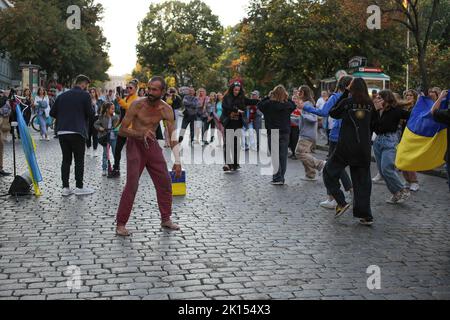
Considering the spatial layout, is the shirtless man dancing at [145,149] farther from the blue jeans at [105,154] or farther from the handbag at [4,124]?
the handbag at [4,124]

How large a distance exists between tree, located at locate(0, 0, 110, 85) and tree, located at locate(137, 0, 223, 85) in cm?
1624

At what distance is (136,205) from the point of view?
909cm

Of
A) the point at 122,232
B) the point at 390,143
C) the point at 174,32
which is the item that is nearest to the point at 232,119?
the point at 390,143

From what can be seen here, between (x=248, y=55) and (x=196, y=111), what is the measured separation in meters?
19.5

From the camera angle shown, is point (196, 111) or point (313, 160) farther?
point (196, 111)

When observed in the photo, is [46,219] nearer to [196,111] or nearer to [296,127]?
[296,127]

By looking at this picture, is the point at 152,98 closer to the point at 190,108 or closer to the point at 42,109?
the point at 190,108

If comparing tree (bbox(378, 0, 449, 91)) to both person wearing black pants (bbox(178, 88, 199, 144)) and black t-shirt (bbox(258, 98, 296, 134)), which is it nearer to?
person wearing black pants (bbox(178, 88, 199, 144))

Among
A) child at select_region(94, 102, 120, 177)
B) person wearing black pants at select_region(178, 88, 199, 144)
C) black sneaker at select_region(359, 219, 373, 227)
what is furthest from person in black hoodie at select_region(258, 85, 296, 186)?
person wearing black pants at select_region(178, 88, 199, 144)

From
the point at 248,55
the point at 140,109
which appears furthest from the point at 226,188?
the point at 248,55

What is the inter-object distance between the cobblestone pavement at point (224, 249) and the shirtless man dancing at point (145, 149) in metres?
0.31

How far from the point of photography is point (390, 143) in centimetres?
1002

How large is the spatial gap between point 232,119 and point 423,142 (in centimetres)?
546

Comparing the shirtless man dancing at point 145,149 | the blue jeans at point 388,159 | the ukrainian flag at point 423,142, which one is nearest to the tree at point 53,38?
the blue jeans at point 388,159
